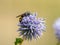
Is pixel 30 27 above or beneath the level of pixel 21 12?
beneath

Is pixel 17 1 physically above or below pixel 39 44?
above

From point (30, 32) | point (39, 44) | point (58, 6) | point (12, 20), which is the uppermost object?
point (58, 6)

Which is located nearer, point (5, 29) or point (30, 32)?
point (30, 32)

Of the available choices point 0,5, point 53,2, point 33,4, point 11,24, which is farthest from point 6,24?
point 53,2

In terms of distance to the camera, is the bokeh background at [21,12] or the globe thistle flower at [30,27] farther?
the bokeh background at [21,12]

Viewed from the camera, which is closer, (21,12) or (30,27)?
(30,27)

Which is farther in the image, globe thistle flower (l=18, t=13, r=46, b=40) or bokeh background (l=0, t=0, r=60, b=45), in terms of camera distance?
bokeh background (l=0, t=0, r=60, b=45)

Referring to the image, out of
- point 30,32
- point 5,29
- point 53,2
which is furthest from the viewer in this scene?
point 53,2

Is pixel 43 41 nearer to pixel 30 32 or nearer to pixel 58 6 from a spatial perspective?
pixel 58 6
